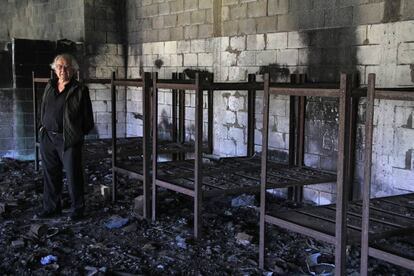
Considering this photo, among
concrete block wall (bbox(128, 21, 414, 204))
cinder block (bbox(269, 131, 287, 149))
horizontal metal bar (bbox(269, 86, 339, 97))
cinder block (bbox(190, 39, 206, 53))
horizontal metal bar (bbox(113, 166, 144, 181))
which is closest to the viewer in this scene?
horizontal metal bar (bbox(269, 86, 339, 97))

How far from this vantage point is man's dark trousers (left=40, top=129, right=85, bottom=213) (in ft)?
15.6

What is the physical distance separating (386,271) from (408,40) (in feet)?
6.48

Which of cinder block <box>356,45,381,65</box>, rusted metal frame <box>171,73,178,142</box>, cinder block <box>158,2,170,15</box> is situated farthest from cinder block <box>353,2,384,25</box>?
cinder block <box>158,2,170,15</box>

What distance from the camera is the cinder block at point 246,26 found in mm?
6020

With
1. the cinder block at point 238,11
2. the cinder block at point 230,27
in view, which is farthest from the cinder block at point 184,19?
the cinder block at point 238,11

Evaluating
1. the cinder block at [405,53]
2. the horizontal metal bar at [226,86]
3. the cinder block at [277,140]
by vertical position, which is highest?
the cinder block at [405,53]

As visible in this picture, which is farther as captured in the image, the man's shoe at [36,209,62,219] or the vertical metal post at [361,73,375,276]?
the man's shoe at [36,209,62,219]

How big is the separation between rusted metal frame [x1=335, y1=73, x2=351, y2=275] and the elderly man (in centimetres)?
254

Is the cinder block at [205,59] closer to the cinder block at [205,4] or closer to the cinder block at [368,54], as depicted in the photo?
the cinder block at [205,4]

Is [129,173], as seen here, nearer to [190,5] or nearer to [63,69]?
[63,69]

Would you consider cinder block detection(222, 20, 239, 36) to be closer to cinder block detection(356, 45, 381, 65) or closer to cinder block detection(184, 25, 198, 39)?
cinder block detection(184, 25, 198, 39)

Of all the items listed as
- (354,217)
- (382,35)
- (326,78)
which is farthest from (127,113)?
(354,217)

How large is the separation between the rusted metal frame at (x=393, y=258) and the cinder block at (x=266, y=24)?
3313mm

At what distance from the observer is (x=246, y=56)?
6.13 metres
